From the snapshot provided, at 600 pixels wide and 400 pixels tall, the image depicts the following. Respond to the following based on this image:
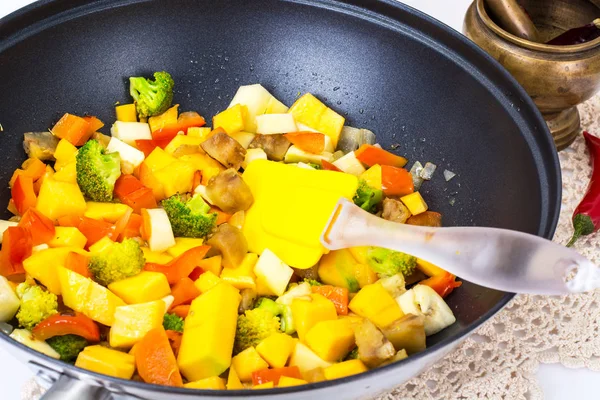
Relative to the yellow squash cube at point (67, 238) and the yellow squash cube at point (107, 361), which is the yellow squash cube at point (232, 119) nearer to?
the yellow squash cube at point (67, 238)

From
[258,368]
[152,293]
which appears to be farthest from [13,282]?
[258,368]

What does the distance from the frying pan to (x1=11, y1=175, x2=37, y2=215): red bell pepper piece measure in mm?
55

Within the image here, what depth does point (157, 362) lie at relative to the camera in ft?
5.42

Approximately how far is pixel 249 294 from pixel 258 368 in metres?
0.27

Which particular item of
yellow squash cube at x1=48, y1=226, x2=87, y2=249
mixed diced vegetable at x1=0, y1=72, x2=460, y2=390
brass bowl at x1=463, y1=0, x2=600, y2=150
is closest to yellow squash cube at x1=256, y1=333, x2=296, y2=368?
mixed diced vegetable at x1=0, y1=72, x2=460, y2=390

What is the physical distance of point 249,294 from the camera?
76.7 inches

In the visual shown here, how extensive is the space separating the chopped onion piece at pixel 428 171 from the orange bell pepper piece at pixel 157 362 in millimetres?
981

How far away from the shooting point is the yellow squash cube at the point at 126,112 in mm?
2346

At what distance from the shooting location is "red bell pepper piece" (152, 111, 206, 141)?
2.35m

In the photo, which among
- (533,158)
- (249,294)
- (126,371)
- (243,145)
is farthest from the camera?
(243,145)

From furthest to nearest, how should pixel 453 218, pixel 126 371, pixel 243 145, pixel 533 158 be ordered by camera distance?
1. pixel 243 145
2. pixel 453 218
3. pixel 533 158
4. pixel 126 371

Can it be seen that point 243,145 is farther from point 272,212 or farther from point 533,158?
point 533,158

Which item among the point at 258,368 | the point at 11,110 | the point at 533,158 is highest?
the point at 11,110

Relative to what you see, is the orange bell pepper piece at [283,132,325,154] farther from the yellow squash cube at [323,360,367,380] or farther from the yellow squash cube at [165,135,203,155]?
the yellow squash cube at [323,360,367,380]
